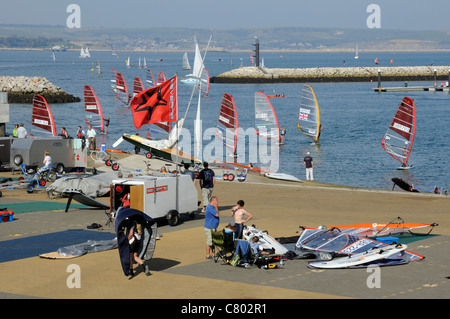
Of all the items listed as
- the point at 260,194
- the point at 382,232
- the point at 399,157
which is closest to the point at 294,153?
the point at 399,157

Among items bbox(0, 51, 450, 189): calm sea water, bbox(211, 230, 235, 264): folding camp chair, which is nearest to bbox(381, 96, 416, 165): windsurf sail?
bbox(0, 51, 450, 189): calm sea water

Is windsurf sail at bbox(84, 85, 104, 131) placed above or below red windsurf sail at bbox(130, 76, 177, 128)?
below

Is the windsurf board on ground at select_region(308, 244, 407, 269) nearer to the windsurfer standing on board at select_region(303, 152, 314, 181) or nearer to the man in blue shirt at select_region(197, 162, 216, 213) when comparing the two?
the man in blue shirt at select_region(197, 162, 216, 213)

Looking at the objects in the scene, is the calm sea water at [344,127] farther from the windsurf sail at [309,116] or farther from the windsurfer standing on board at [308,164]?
the windsurfer standing on board at [308,164]

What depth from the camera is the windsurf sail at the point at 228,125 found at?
48062mm

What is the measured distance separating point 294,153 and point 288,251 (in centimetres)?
3924

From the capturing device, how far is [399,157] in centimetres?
4809

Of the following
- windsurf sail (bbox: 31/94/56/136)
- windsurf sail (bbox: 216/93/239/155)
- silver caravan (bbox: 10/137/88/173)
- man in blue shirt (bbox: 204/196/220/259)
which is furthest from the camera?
windsurf sail (bbox: 216/93/239/155)

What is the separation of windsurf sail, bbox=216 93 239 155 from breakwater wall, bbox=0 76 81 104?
5815 cm

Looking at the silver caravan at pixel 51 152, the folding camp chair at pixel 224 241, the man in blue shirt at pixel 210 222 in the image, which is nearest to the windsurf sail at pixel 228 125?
the silver caravan at pixel 51 152

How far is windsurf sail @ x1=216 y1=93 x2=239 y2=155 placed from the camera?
4806 cm

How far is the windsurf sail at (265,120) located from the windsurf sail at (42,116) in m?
19.8

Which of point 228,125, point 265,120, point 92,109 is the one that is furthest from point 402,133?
point 92,109
